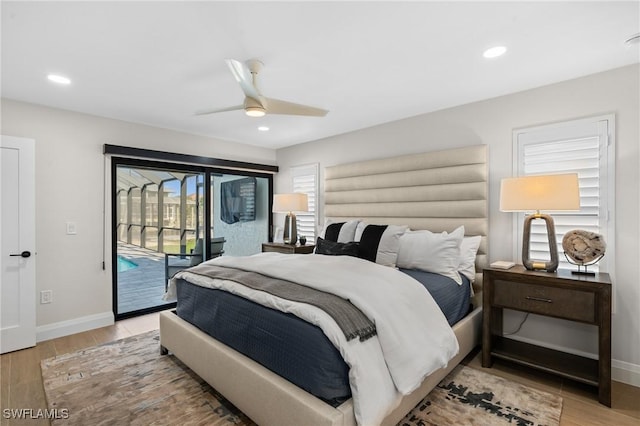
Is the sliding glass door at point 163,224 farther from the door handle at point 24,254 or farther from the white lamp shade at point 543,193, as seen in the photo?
the white lamp shade at point 543,193

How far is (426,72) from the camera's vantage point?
8.70ft

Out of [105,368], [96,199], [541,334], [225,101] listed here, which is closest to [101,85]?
[225,101]

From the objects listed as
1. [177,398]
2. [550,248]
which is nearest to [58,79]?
[177,398]

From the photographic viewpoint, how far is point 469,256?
310 cm

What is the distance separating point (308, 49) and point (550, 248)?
243 centimetres

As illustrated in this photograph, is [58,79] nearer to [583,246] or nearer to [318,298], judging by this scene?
[318,298]

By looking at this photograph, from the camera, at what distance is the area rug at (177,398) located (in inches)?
80.0

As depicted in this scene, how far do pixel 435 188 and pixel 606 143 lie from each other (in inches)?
57.1

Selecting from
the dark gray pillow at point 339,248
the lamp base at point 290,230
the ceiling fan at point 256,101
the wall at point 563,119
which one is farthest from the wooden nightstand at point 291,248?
the ceiling fan at point 256,101

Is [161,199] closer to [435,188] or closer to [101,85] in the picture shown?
[101,85]

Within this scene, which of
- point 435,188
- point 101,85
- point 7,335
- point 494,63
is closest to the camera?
point 494,63

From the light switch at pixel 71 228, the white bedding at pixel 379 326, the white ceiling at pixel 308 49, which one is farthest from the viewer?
the light switch at pixel 71 228

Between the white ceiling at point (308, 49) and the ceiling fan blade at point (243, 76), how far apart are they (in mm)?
224

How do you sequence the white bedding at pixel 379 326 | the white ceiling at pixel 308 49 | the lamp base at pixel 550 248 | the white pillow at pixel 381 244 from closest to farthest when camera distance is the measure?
1. the white bedding at pixel 379 326
2. the white ceiling at pixel 308 49
3. the lamp base at pixel 550 248
4. the white pillow at pixel 381 244
